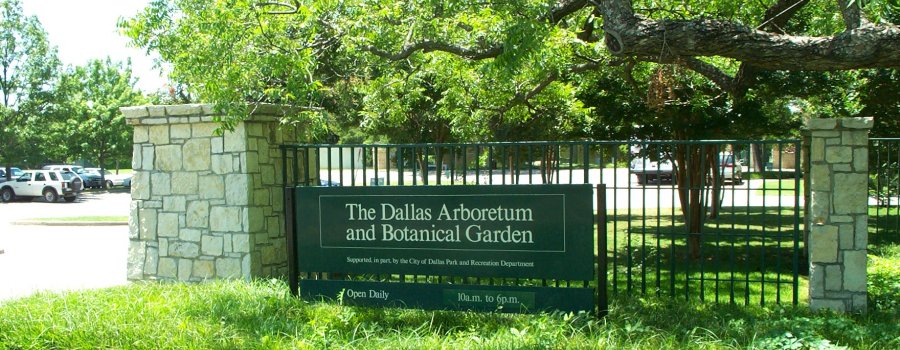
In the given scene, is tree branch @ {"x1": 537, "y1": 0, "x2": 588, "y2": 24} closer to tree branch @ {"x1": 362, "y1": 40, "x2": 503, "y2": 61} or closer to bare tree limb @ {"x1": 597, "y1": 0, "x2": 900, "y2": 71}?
tree branch @ {"x1": 362, "y1": 40, "x2": 503, "y2": 61}

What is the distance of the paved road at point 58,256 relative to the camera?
10.0 m

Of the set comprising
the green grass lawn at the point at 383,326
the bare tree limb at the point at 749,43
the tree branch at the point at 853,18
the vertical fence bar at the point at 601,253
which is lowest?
the green grass lawn at the point at 383,326

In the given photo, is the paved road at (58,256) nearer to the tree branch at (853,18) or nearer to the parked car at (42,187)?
the parked car at (42,187)

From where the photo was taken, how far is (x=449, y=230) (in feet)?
20.9

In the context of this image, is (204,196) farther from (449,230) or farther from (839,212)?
(839,212)

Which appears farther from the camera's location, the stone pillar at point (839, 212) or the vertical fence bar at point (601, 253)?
the stone pillar at point (839, 212)

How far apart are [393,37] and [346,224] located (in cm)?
339

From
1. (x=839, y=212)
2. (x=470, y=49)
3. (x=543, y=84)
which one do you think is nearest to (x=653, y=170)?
(x=543, y=84)

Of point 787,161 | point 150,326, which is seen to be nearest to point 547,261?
point 150,326

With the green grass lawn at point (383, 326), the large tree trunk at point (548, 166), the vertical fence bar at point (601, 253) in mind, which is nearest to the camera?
the green grass lawn at point (383, 326)

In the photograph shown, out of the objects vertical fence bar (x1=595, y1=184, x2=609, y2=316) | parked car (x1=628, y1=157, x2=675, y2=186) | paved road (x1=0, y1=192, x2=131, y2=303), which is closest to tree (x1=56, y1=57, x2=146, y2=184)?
paved road (x1=0, y1=192, x2=131, y2=303)

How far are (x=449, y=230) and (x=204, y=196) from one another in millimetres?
2976

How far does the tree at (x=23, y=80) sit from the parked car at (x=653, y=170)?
25002mm

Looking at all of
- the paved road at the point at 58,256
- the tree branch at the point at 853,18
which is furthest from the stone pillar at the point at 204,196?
the tree branch at the point at 853,18
